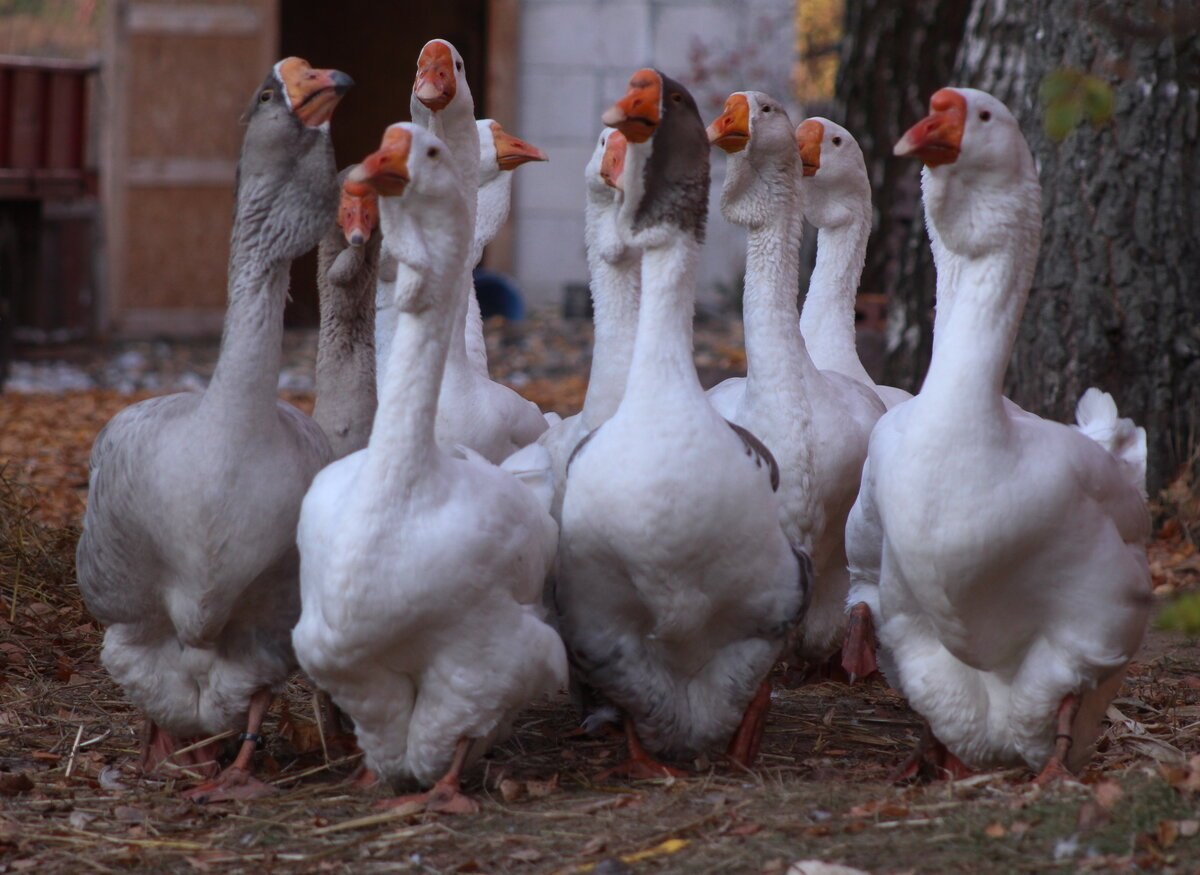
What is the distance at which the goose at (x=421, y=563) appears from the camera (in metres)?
3.82

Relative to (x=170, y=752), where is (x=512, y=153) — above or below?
above

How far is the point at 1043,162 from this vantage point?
23.4 feet

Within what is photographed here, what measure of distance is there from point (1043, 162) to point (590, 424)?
10.2 ft

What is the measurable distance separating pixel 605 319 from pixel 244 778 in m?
1.89

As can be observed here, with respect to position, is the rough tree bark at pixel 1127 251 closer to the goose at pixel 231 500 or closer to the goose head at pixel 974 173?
the goose head at pixel 974 173

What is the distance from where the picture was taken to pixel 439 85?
505cm

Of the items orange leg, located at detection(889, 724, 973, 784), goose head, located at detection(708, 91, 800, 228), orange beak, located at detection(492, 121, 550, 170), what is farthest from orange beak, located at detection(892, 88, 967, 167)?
orange beak, located at detection(492, 121, 550, 170)

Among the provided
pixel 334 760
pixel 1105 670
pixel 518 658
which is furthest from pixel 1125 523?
pixel 334 760

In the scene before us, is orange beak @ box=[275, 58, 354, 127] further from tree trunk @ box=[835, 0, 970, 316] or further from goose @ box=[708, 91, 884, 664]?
tree trunk @ box=[835, 0, 970, 316]

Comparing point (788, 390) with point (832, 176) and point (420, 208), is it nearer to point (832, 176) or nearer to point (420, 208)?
point (832, 176)

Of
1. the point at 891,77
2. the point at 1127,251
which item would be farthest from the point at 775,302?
the point at 891,77

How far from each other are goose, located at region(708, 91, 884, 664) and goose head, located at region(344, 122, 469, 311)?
4.25 ft

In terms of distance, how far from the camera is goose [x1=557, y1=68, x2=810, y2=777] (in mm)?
4117

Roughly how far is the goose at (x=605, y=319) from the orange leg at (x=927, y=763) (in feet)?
4.23
